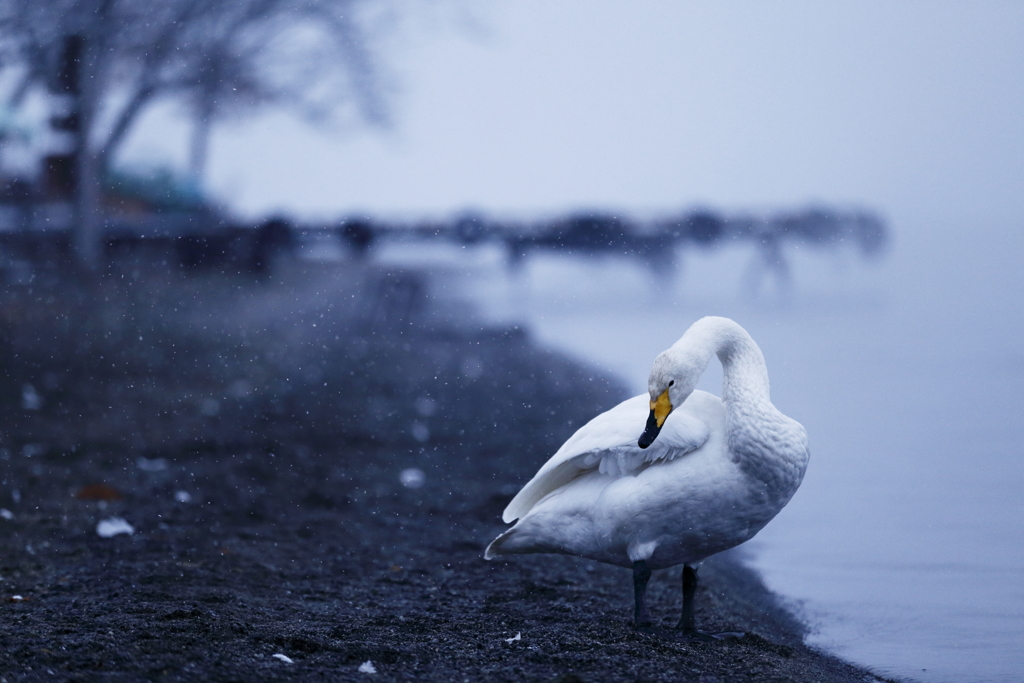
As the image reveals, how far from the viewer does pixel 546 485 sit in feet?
10.7

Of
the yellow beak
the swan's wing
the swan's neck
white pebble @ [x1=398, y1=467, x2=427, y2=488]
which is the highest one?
the swan's neck

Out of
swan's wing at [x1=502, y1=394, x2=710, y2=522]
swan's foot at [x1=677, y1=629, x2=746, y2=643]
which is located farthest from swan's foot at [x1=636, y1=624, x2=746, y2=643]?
swan's wing at [x1=502, y1=394, x2=710, y2=522]

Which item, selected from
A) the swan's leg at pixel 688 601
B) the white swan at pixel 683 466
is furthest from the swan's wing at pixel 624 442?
the swan's leg at pixel 688 601

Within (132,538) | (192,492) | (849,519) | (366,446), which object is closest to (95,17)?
(366,446)

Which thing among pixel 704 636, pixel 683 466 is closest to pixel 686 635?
pixel 704 636

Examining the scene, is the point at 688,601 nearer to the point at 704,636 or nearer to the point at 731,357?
the point at 704,636

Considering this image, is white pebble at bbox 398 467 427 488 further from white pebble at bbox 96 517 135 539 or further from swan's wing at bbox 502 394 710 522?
swan's wing at bbox 502 394 710 522

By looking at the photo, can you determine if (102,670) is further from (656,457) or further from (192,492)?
(192,492)

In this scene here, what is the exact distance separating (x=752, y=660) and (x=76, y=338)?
989 cm

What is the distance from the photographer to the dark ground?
8.87 feet

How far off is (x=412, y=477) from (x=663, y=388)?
3520 mm

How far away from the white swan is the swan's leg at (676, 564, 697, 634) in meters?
0.02

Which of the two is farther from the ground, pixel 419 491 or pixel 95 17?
pixel 95 17

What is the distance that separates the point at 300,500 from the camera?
5391 millimetres
